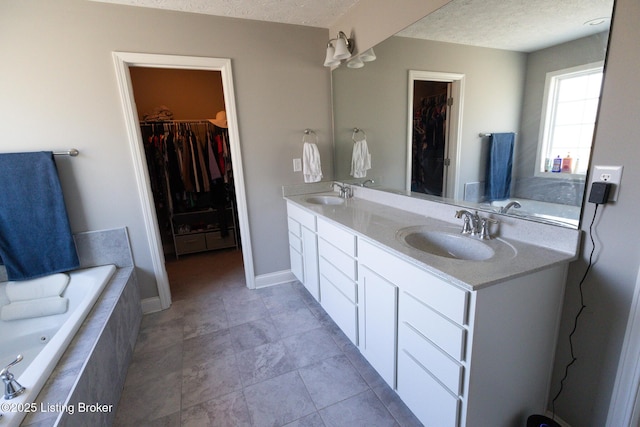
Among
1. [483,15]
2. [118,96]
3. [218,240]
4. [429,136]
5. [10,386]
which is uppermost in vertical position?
[483,15]

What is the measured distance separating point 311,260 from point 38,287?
76.9 inches

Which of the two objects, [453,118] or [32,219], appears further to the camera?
[32,219]

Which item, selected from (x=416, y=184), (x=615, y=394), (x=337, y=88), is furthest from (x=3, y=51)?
(x=615, y=394)

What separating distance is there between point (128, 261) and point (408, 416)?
2.27 meters

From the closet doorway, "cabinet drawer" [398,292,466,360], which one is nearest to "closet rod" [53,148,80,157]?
the closet doorway

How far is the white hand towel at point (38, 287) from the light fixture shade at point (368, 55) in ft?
9.07

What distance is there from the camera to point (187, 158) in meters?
3.48

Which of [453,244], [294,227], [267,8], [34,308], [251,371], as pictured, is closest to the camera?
[453,244]

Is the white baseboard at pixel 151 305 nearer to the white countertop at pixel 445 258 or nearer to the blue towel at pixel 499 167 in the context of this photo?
the white countertop at pixel 445 258

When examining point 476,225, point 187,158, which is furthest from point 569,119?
point 187,158

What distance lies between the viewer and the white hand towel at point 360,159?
2406 millimetres

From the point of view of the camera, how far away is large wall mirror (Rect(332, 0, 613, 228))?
106cm

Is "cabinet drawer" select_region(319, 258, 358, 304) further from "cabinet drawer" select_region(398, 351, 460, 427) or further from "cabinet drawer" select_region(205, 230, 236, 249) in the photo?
"cabinet drawer" select_region(205, 230, 236, 249)

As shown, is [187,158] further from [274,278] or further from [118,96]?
[274,278]
